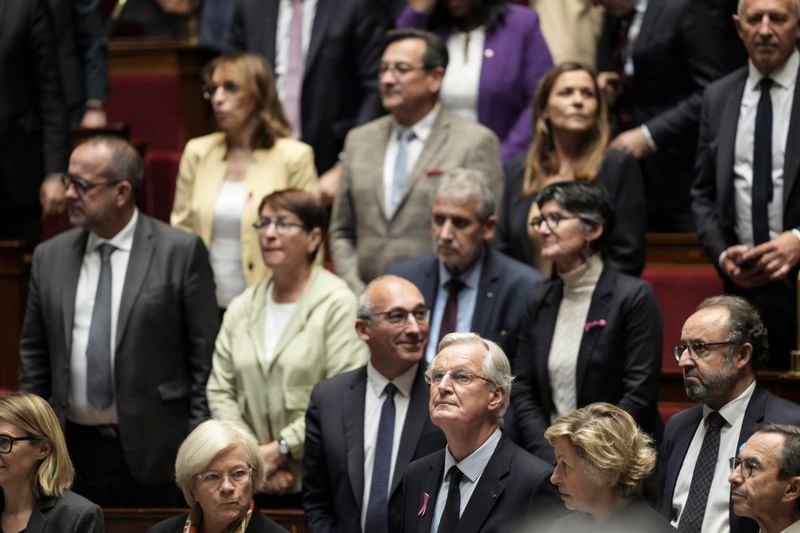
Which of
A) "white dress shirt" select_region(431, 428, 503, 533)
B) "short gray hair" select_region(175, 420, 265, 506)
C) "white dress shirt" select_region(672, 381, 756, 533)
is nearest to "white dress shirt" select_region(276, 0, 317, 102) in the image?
"short gray hair" select_region(175, 420, 265, 506)

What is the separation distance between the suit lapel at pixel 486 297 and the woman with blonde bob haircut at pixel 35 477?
1.15 metres

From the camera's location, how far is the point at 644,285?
4.04m

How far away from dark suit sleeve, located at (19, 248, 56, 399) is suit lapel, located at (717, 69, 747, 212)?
183cm

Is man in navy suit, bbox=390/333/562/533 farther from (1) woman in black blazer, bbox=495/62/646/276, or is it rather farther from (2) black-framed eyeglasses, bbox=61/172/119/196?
(2) black-framed eyeglasses, bbox=61/172/119/196

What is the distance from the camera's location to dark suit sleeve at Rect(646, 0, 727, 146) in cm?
490

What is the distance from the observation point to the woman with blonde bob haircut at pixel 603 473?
3283 mm

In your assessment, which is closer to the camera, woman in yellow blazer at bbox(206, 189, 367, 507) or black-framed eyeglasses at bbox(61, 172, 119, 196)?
woman in yellow blazer at bbox(206, 189, 367, 507)

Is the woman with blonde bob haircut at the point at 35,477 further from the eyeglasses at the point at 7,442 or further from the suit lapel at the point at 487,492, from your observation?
the suit lapel at the point at 487,492

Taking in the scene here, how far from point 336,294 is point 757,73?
1.25 meters

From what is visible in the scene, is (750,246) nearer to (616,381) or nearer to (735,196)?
(735,196)

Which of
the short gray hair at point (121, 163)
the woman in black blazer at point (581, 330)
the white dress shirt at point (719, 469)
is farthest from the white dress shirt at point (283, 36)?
the white dress shirt at point (719, 469)

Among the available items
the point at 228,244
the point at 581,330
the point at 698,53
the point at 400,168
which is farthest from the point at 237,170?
the point at 698,53

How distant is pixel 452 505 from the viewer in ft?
11.7

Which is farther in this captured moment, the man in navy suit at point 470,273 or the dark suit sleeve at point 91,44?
the dark suit sleeve at point 91,44
